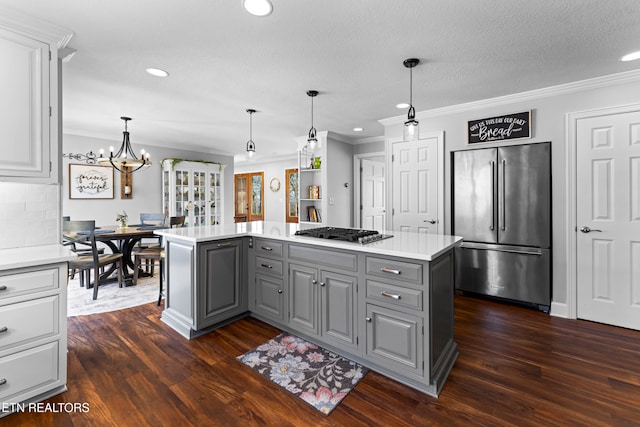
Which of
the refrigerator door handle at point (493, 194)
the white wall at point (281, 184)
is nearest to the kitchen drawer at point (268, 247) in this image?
the refrigerator door handle at point (493, 194)

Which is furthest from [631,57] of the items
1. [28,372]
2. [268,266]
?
[28,372]

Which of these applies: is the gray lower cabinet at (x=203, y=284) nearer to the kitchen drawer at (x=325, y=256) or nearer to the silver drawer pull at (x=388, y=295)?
the kitchen drawer at (x=325, y=256)

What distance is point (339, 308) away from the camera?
2.30 m

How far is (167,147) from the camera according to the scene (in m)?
6.32

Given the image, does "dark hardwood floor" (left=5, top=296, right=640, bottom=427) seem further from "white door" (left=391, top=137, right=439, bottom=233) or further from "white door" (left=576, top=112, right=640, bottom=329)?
"white door" (left=391, top=137, right=439, bottom=233)

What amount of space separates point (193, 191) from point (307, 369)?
532cm

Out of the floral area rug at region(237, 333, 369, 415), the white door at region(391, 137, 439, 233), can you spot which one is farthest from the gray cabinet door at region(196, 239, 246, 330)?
the white door at region(391, 137, 439, 233)

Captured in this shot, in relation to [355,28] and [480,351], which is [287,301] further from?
[355,28]

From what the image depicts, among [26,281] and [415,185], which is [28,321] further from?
[415,185]

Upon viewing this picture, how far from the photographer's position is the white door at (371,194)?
19.4 ft

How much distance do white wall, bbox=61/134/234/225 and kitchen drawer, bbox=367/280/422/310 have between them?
5.14 metres

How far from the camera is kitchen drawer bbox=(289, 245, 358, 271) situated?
2213 mm

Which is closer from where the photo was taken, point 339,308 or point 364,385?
point 364,385

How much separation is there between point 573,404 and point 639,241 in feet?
6.31
